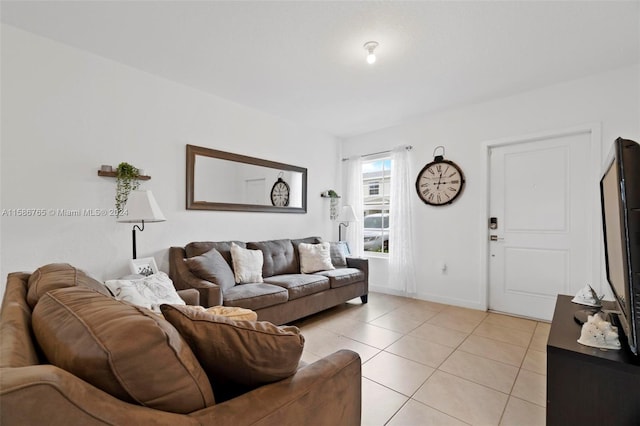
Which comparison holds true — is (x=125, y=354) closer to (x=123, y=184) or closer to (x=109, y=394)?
(x=109, y=394)

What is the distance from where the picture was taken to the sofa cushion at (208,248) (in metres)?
3.03

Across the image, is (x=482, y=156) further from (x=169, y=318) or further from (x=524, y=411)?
(x=169, y=318)

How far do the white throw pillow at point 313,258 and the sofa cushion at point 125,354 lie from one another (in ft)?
9.91

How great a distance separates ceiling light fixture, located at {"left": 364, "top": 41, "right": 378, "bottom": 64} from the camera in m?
2.42

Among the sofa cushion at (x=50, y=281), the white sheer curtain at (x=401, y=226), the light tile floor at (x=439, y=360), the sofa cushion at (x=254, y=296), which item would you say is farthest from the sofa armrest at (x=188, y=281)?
the white sheer curtain at (x=401, y=226)

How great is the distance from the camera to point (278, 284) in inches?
122

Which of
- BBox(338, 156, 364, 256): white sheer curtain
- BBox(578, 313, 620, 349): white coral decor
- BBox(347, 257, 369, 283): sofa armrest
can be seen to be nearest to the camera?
BBox(578, 313, 620, 349): white coral decor

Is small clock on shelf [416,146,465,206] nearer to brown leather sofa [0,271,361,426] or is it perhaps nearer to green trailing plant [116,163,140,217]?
brown leather sofa [0,271,361,426]

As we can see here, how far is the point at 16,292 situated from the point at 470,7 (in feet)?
9.75

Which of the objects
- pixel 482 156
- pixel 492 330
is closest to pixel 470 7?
pixel 482 156

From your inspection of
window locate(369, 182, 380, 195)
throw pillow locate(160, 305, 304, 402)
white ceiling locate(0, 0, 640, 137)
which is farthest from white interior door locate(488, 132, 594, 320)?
throw pillow locate(160, 305, 304, 402)

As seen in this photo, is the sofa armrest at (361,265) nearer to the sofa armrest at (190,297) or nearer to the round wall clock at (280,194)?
the round wall clock at (280,194)

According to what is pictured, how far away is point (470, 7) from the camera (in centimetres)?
203

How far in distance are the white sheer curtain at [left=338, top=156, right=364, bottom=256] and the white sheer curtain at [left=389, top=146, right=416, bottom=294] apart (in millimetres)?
608
